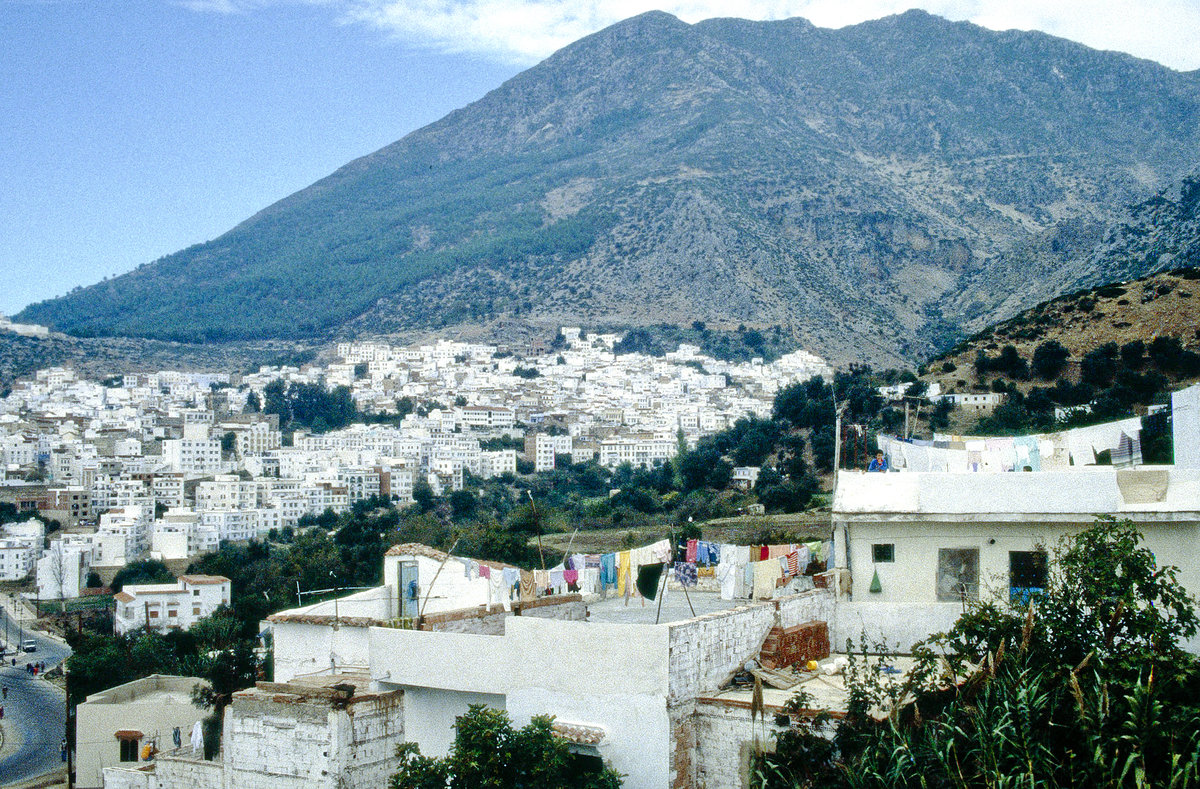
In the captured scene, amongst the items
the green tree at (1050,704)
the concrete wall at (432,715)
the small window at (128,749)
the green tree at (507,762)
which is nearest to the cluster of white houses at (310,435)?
the small window at (128,749)

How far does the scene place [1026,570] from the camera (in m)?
10.5

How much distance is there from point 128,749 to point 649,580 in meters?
13.6

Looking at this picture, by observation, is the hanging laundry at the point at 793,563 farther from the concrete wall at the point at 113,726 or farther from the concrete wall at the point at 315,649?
the concrete wall at the point at 113,726

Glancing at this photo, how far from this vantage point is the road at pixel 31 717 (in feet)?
92.2

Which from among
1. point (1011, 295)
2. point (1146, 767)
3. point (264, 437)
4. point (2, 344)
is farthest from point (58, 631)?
point (2, 344)

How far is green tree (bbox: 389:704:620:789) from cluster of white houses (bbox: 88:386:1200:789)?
230mm

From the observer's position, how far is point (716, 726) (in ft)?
28.5

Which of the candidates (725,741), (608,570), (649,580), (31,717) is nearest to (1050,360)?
(31,717)

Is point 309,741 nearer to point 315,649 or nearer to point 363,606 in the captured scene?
point 315,649

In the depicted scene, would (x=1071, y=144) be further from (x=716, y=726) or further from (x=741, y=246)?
(x=716, y=726)

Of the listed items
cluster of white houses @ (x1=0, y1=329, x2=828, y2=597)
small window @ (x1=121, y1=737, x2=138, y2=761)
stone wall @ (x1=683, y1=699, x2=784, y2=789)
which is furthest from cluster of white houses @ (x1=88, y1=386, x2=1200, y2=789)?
cluster of white houses @ (x1=0, y1=329, x2=828, y2=597)

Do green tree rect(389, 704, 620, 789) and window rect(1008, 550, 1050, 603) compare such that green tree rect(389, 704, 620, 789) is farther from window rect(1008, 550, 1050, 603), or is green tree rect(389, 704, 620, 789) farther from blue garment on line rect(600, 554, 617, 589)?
blue garment on line rect(600, 554, 617, 589)

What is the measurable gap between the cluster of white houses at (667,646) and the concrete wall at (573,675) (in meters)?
0.01

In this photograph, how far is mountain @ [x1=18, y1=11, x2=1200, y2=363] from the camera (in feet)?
384
